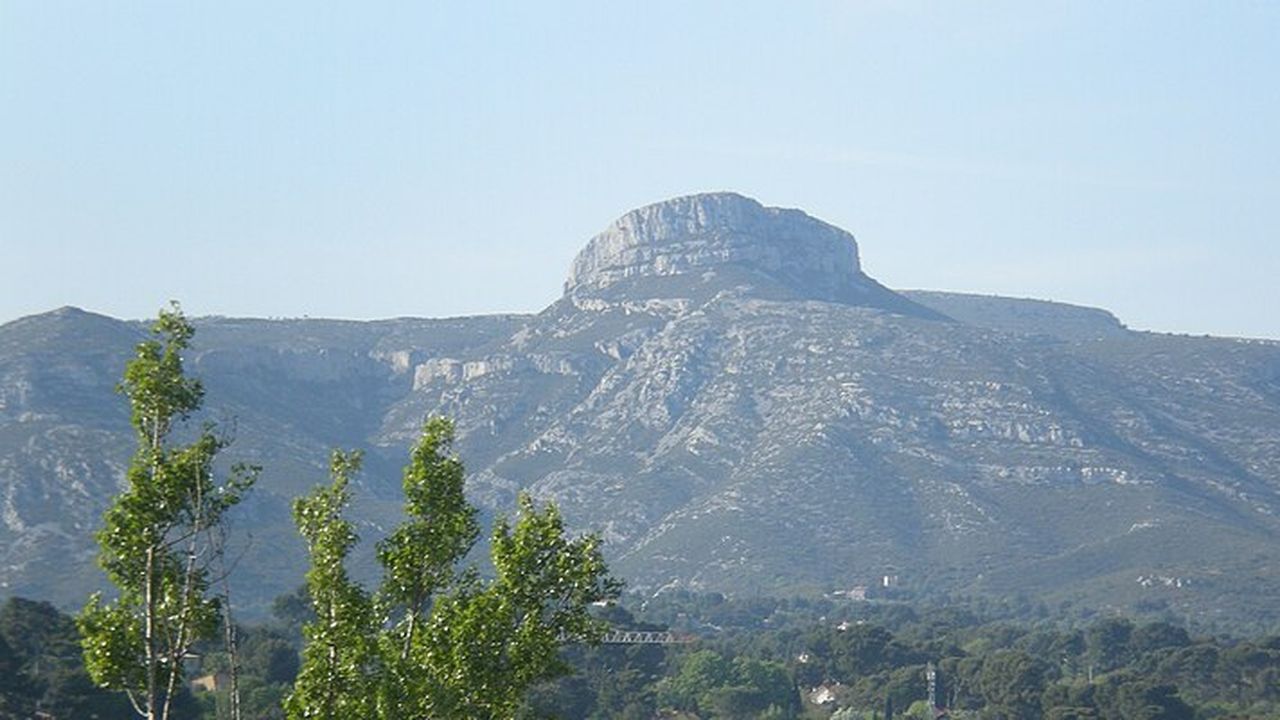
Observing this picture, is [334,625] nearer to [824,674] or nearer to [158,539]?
[158,539]

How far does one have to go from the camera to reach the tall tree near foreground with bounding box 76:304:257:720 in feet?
105

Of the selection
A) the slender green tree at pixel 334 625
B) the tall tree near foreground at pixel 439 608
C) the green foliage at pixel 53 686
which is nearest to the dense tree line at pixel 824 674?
the green foliage at pixel 53 686

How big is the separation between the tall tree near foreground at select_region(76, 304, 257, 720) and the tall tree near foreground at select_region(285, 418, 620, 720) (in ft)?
6.26

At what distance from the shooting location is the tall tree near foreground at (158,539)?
32.1 m

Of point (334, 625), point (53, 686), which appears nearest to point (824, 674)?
point (53, 686)

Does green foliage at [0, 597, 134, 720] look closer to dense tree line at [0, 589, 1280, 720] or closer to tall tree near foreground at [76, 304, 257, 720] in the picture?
dense tree line at [0, 589, 1280, 720]

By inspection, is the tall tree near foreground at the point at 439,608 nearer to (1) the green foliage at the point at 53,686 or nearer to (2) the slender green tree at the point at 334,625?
(2) the slender green tree at the point at 334,625

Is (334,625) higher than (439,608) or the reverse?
the reverse

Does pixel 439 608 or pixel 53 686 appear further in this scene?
pixel 53 686

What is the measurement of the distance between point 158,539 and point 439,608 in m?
4.70

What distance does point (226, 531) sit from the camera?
32.9 m

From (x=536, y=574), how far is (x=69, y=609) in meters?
142

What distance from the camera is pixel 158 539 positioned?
108 feet

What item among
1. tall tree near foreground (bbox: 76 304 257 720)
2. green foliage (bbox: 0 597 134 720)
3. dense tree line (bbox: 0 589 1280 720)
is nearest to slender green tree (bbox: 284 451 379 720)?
tall tree near foreground (bbox: 76 304 257 720)
